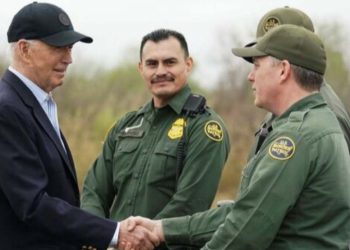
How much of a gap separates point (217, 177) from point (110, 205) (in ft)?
2.83

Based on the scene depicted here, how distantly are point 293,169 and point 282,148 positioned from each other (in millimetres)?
116

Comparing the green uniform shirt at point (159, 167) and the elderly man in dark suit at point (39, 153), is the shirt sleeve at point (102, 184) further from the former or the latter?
the elderly man in dark suit at point (39, 153)

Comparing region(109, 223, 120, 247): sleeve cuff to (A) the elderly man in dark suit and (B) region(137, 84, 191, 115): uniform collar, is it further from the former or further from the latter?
(B) region(137, 84, 191, 115): uniform collar

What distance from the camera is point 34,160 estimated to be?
4.95 meters

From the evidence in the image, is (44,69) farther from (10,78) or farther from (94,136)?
(94,136)

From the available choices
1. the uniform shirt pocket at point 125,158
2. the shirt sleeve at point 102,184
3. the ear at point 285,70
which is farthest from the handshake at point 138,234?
the ear at point 285,70

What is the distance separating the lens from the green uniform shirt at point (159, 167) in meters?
5.98

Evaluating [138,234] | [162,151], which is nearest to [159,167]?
[162,151]

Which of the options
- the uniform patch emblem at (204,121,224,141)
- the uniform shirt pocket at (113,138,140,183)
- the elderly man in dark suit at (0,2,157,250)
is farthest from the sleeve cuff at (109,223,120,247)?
the uniform patch emblem at (204,121,224,141)

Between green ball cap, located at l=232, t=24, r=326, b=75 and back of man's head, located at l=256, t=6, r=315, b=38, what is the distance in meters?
1.34

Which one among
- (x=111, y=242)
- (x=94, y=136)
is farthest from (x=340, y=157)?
(x=94, y=136)

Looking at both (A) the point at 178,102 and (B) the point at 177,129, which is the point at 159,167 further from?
(A) the point at 178,102

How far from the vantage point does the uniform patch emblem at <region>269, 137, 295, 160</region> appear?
4410mm

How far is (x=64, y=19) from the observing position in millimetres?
5316
